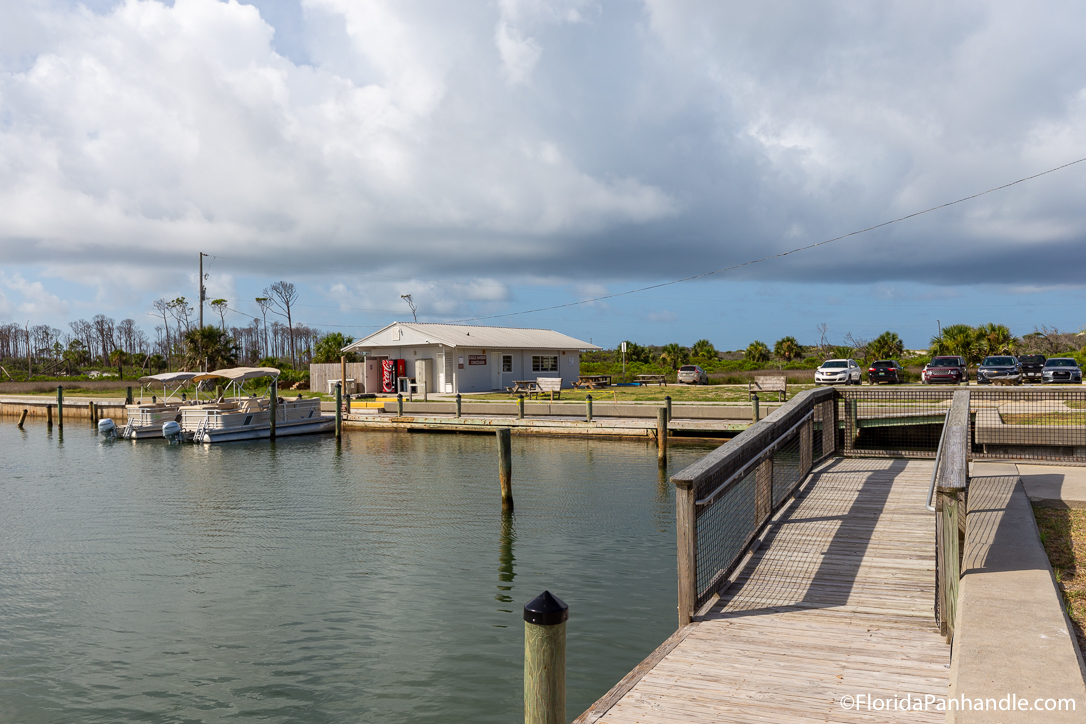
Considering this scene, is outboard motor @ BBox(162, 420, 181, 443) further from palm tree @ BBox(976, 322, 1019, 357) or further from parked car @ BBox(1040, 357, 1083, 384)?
palm tree @ BBox(976, 322, 1019, 357)

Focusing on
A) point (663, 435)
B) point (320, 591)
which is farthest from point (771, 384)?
point (320, 591)

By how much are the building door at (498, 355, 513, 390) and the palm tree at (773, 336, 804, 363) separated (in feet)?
84.4

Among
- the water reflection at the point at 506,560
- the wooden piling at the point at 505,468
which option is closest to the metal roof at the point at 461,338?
the wooden piling at the point at 505,468

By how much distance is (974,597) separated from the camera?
516cm

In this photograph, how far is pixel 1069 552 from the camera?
685 centimetres

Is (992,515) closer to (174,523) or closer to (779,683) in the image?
(779,683)

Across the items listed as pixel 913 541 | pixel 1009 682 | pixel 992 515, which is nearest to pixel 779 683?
pixel 1009 682

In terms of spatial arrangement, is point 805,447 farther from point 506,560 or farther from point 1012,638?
point 1012,638

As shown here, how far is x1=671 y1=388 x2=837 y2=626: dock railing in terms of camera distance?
5.75 meters

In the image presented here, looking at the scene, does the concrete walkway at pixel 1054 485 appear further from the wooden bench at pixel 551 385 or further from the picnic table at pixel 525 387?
the picnic table at pixel 525 387

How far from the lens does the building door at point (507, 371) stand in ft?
149

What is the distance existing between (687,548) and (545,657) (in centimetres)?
182

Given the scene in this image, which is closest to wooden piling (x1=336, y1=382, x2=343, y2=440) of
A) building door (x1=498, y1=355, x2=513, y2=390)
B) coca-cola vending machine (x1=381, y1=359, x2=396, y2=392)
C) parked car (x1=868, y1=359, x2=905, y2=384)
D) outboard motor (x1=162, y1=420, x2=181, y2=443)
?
outboard motor (x1=162, y1=420, x2=181, y2=443)

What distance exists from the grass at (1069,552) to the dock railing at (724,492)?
253cm
